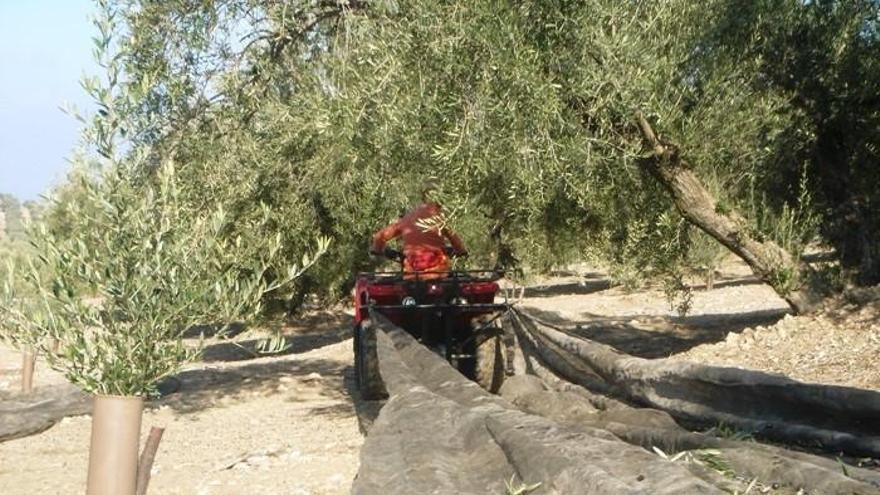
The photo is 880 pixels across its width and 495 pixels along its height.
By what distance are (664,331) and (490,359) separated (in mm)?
6558

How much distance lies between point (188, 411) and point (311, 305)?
13.7m

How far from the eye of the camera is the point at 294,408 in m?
11.5

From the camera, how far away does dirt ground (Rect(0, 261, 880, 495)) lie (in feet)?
26.4

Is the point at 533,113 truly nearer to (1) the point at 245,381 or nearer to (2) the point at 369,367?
(2) the point at 369,367

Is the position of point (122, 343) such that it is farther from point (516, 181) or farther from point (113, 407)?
point (516, 181)

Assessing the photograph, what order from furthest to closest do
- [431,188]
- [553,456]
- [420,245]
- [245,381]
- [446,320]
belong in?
[245,381]
[420,245]
[446,320]
[431,188]
[553,456]

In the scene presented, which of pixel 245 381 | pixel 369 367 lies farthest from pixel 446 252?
pixel 245 381

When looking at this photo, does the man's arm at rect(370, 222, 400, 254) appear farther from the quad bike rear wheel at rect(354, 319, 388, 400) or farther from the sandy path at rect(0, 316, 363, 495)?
the sandy path at rect(0, 316, 363, 495)

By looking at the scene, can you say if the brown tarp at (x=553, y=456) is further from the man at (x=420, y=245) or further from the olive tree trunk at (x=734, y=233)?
the olive tree trunk at (x=734, y=233)

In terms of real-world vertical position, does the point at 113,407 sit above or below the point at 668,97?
below

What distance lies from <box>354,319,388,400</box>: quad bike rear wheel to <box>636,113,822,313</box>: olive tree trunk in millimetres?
3046

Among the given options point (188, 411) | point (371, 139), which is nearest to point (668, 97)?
point (371, 139)

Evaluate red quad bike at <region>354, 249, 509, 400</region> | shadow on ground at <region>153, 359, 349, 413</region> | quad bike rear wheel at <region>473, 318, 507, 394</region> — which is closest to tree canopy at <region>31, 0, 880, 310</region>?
red quad bike at <region>354, 249, 509, 400</region>

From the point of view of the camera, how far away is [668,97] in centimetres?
876
